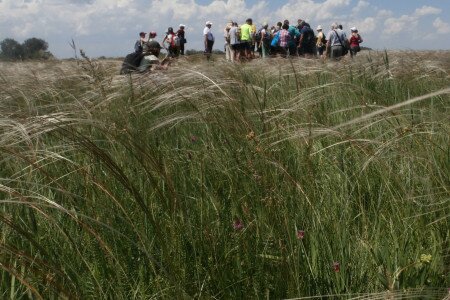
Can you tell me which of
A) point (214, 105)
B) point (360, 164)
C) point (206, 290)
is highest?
point (214, 105)

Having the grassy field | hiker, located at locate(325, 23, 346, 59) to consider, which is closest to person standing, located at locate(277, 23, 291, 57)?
hiker, located at locate(325, 23, 346, 59)

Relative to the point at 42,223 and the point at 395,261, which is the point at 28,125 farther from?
the point at 395,261

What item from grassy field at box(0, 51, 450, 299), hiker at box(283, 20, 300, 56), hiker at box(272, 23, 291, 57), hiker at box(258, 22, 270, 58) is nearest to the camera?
grassy field at box(0, 51, 450, 299)

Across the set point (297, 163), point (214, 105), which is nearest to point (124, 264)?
point (214, 105)

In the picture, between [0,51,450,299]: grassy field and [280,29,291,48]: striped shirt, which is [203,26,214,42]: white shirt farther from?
[0,51,450,299]: grassy field

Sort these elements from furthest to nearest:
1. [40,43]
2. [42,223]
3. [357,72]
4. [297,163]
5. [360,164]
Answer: [40,43], [357,72], [297,163], [360,164], [42,223]

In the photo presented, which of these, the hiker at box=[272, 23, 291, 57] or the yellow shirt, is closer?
the hiker at box=[272, 23, 291, 57]

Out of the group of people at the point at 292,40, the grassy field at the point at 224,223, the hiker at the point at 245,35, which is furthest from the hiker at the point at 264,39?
the grassy field at the point at 224,223

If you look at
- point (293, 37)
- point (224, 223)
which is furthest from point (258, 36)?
point (224, 223)

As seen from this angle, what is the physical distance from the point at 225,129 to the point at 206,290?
2.45ft

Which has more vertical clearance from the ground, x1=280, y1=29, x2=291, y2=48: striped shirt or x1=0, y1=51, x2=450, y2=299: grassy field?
x1=280, y1=29, x2=291, y2=48: striped shirt

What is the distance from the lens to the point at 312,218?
1.42 metres

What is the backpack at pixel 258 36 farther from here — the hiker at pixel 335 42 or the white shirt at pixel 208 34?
the hiker at pixel 335 42

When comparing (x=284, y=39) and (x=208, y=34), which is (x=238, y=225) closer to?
(x=284, y=39)
